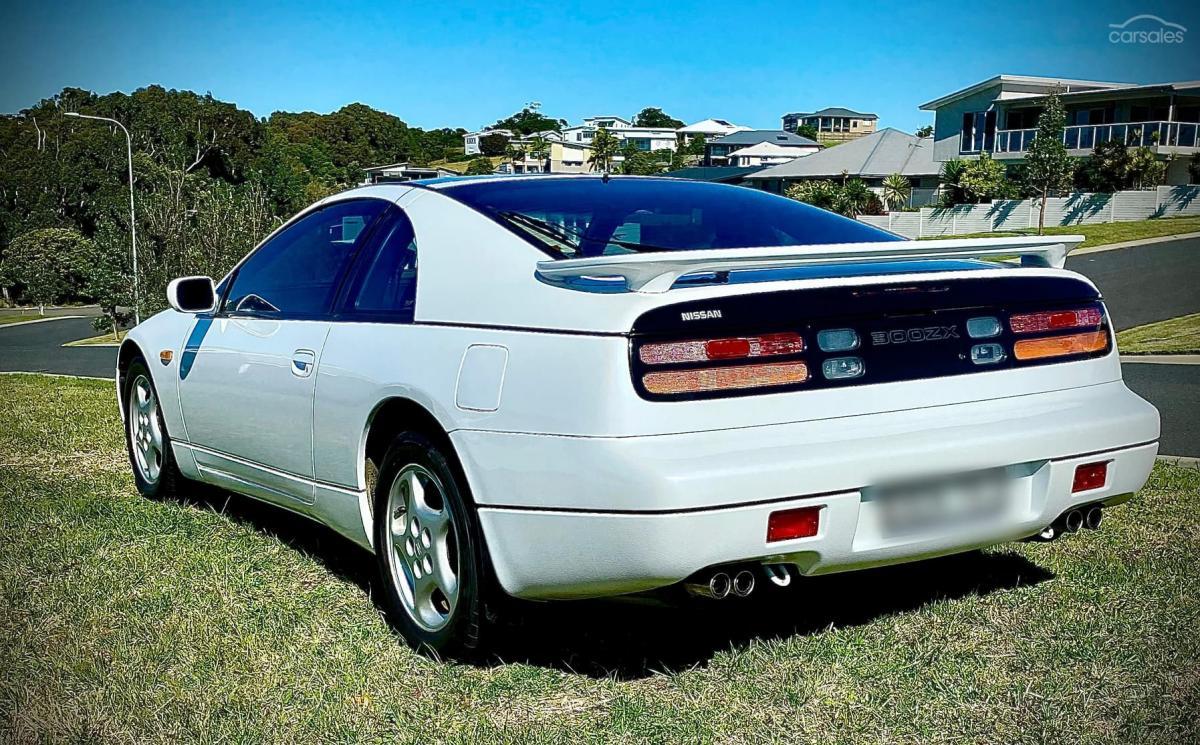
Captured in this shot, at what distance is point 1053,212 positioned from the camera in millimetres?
42594

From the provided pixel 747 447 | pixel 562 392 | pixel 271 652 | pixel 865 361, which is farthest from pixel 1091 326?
pixel 271 652

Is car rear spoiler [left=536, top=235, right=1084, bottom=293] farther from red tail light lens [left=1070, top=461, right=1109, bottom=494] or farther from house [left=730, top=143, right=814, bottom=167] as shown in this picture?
house [left=730, top=143, right=814, bottom=167]

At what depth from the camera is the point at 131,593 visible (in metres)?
4.30

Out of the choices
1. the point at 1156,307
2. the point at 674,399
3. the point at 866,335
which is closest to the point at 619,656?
the point at 674,399

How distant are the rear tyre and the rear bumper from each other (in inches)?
112

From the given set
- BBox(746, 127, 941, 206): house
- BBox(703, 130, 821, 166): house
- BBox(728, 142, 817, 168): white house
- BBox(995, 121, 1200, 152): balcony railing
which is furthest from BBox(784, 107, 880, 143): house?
BBox(995, 121, 1200, 152): balcony railing

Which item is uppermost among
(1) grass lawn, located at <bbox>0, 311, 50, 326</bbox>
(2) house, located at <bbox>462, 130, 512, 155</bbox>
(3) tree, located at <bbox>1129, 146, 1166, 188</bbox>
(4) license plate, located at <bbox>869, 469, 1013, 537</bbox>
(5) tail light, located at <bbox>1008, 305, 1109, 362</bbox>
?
(2) house, located at <bbox>462, 130, 512, 155</bbox>

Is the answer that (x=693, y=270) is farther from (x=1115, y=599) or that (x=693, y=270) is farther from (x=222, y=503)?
(x=222, y=503)

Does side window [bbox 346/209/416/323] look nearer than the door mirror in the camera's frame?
Yes

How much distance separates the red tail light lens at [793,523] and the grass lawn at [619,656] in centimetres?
49

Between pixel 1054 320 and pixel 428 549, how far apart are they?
2.03m

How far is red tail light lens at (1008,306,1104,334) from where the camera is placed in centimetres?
348

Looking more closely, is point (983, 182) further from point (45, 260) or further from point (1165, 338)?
point (45, 260)

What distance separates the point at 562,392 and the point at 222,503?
3.36 m
